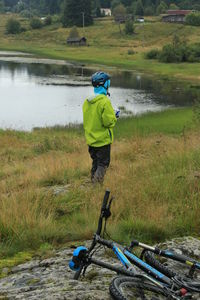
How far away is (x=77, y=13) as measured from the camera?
16738 centimetres

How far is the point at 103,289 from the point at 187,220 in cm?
230

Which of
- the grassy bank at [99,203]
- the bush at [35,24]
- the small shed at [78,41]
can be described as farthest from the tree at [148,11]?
the grassy bank at [99,203]

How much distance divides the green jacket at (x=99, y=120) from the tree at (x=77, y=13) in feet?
545

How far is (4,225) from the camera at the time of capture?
5477mm

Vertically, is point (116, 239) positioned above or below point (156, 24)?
below

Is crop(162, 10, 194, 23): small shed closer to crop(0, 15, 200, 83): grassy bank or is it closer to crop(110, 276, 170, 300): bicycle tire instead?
crop(0, 15, 200, 83): grassy bank

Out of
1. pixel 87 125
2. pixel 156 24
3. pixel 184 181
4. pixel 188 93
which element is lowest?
pixel 188 93

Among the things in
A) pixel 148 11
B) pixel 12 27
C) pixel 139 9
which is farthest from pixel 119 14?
pixel 12 27

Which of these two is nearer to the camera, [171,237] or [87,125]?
[171,237]

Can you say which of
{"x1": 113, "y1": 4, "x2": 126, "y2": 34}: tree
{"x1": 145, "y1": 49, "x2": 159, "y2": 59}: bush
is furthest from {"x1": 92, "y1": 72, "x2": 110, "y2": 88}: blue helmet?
{"x1": 113, "y1": 4, "x2": 126, "y2": 34}: tree

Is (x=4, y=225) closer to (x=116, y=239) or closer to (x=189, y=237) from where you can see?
(x=116, y=239)

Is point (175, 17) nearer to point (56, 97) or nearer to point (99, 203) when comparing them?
point (56, 97)

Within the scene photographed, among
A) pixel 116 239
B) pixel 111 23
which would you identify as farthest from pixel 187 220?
pixel 111 23

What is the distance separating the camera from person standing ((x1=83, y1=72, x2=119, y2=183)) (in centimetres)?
752
